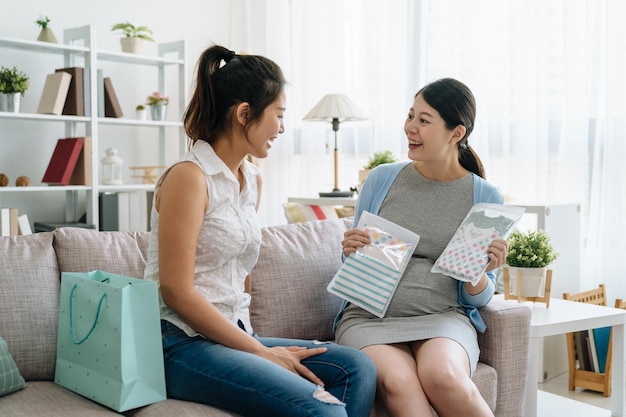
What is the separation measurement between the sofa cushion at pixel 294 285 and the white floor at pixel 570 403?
851 mm

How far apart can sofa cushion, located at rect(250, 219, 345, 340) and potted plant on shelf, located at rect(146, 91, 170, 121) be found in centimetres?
247

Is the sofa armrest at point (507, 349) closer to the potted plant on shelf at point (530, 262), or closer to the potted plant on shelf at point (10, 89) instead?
the potted plant on shelf at point (530, 262)

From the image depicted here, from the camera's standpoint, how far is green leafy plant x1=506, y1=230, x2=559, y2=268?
2.35m

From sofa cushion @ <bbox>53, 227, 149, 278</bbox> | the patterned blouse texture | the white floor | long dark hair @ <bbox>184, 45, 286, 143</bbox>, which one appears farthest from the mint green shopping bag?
the white floor

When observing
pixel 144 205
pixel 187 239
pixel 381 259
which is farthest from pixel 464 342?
pixel 144 205

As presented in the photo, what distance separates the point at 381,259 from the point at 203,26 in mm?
3466

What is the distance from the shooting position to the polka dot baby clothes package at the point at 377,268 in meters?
1.89

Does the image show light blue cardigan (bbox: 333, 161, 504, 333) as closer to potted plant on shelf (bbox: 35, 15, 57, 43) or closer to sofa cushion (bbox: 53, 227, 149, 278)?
sofa cushion (bbox: 53, 227, 149, 278)

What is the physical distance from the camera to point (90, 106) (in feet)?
13.2

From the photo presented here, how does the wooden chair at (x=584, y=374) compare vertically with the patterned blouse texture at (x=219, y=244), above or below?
below

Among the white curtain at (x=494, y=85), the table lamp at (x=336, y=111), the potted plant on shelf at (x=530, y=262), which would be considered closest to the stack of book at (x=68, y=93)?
the table lamp at (x=336, y=111)

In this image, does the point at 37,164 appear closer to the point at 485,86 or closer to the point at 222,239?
the point at 485,86

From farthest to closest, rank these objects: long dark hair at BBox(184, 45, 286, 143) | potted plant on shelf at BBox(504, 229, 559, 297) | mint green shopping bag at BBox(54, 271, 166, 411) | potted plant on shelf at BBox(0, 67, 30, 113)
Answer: potted plant on shelf at BBox(0, 67, 30, 113)
potted plant on shelf at BBox(504, 229, 559, 297)
long dark hair at BBox(184, 45, 286, 143)
mint green shopping bag at BBox(54, 271, 166, 411)

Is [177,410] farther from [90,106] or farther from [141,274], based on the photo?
[90,106]
